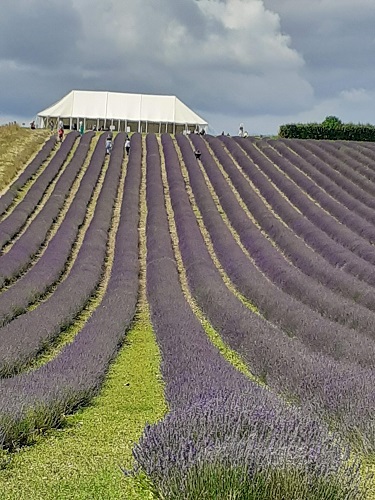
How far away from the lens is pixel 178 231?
1892cm

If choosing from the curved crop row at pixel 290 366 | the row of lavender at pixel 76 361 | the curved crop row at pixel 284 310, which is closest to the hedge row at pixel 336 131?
the curved crop row at pixel 284 310

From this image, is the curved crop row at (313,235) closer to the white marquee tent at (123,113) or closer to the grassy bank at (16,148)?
the grassy bank at (16,148)

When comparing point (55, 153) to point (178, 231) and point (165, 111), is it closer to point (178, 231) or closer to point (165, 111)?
point (178, 231)

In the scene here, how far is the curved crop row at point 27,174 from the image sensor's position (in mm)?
21414

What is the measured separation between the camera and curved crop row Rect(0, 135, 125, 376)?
7609 mm

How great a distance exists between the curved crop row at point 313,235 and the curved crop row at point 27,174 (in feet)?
26.4

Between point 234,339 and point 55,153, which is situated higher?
point 55,153

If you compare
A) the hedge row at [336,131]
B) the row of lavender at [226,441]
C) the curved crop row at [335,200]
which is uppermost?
the hedge row at [336,131]

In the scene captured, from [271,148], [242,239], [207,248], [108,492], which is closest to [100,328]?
[108,492]

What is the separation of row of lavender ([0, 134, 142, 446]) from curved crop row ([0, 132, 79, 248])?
84.0 inches

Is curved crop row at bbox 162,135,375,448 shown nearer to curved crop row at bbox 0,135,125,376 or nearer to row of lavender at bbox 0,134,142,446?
row of lavender at bbox 0,134,142,446

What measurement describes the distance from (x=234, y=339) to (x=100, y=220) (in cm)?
1126

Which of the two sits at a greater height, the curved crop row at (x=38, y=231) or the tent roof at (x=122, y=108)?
the tent roof at (x=122, y=108)

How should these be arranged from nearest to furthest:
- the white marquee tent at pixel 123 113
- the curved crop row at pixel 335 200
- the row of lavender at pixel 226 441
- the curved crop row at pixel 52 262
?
1. the row of lavender at pixel 226 441
2. the curved crop row at pixel 52 262
3. the curved crop row at pixel 335 200
4. the white marquee tent at pixel 123 113
